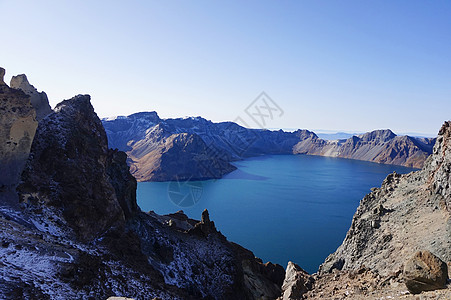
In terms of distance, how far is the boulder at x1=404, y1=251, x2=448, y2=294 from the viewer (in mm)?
10164

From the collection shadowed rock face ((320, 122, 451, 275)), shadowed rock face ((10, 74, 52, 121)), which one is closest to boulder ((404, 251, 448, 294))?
shadowed rock face ((320, 122, 451, 275))

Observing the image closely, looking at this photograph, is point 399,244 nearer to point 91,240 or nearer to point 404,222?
point 404,222

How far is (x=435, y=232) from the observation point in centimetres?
1733

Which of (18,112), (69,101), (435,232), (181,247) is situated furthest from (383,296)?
(69,101)

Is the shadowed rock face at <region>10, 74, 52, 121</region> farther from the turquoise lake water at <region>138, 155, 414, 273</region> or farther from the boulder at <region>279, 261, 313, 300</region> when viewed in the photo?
the turquoise lake water at <region>138, 155, 414, 273</region>

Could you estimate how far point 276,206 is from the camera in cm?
8269

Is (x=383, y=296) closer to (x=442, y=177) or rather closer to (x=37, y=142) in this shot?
(x=442, y=177)

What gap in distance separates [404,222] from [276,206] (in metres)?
63.2

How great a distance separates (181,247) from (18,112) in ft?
57.6

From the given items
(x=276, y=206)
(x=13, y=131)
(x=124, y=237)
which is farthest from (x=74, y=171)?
(x=276, y=206)

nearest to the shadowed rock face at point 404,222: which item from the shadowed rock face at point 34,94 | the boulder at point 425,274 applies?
the boulder at point 425,274

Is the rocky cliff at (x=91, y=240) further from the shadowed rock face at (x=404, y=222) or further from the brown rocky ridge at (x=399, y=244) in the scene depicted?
the shadowed rock face at (x=404, y=222)

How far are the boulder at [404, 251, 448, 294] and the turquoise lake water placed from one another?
122 feet

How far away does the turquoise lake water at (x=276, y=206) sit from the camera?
177ft
